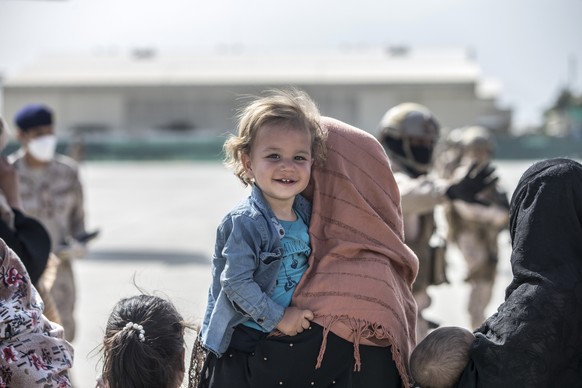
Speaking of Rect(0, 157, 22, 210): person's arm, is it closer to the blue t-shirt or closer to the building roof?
the blue t-shirt

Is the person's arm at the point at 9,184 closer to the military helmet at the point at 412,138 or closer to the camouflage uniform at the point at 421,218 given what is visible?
the camouflage uniform at the point at 421,218

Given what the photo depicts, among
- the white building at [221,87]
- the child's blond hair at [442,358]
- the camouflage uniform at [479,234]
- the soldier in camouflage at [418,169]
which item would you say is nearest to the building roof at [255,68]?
the white building at [221,87]

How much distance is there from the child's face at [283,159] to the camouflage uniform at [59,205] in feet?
11.0

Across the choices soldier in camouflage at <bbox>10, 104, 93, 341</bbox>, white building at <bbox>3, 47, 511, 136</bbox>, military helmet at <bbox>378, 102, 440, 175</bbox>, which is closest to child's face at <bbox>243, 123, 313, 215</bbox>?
military helmet at <bbox>378, 102, 440, 175</bbox>

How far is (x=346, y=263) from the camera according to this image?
Answer: 2.88 m

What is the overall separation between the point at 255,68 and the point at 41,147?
61699 mm

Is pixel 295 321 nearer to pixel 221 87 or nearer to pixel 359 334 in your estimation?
pixel 359 334

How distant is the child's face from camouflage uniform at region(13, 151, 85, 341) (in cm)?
334

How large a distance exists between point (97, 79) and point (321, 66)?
15894mm

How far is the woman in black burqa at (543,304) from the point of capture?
2637 mm

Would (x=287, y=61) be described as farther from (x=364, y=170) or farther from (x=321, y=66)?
(x=364, y=170)

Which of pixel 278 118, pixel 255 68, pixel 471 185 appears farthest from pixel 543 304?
pixel 255 68

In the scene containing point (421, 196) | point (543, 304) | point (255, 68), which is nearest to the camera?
point (543, 304)

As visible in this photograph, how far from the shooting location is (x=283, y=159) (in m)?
2.93
